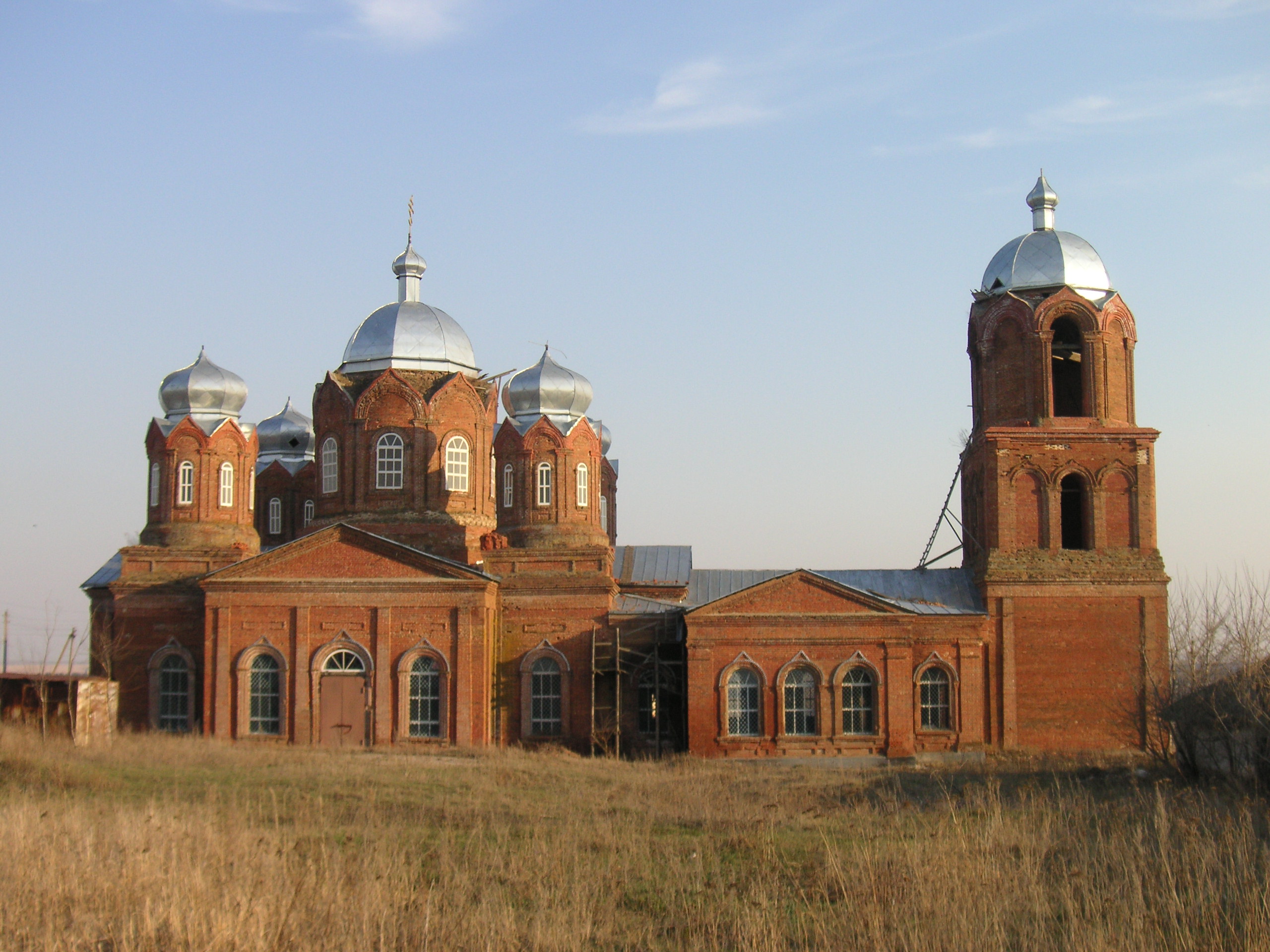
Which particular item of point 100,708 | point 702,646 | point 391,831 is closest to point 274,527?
point 100,708

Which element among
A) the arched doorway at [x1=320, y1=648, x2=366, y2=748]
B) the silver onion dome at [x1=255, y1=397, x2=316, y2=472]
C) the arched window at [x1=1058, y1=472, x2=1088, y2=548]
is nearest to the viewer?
the arched doorway at [x1=320, y1=648, x2=366, y2=748]

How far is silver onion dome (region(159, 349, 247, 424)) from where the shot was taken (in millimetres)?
31312

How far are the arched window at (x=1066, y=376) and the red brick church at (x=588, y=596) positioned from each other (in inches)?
2.5

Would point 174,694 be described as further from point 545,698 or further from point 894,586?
point 894,586

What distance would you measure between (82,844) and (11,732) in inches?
513

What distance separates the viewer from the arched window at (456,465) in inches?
1198

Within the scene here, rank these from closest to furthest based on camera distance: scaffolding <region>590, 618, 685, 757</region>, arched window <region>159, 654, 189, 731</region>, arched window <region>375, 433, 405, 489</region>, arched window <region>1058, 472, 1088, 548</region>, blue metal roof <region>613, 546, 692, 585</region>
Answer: scaffolding <region>590, 618, 685, 757</region>
arched window <region>1058, 472, 1088, 548</region>
arched window <region>159, 654, 189, 731</region>
arched window <region>375, 433, 405, 489</region>
blue metal roof <region>613, 546, 692, 585</region>

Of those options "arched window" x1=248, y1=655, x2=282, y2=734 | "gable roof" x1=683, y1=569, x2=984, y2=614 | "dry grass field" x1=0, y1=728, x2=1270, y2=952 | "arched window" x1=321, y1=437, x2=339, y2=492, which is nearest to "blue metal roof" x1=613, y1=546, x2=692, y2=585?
"gable roof" x1=683, y1=569, x2=984, y2=614

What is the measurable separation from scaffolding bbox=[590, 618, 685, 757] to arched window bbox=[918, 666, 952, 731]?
16.2 ft

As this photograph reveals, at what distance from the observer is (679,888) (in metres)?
11.2

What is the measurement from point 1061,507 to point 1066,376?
315 cm

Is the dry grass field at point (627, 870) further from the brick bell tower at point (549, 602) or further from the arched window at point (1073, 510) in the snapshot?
the arched window at point (1073, 510)

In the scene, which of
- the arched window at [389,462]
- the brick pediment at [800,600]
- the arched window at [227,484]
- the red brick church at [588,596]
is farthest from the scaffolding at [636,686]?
the arched window at [227,484]

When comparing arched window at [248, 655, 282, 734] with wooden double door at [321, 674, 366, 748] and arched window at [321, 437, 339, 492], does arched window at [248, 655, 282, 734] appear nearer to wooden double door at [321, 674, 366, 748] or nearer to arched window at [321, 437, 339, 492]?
wooden double door at [321, 674, 366, 748]
